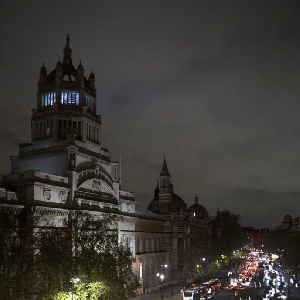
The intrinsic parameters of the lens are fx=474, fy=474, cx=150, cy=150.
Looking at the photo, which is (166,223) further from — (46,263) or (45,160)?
(46,263)

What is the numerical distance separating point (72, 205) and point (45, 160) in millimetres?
10243

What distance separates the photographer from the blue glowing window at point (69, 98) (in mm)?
84438

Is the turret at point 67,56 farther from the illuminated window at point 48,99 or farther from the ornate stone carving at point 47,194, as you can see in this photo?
the ornate stone carving at point 47,194

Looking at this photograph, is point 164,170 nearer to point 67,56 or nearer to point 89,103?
point 89,103

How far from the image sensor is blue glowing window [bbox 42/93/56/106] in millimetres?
84062

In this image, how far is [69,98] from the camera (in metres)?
84.9

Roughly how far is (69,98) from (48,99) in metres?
3.72

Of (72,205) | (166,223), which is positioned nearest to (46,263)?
(72,205)

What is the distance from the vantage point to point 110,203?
279 ft

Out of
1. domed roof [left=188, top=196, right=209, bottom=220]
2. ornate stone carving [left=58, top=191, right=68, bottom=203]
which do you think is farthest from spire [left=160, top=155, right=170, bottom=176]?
ornate stone carving [left=58, top=191, right=68, bottom=203]

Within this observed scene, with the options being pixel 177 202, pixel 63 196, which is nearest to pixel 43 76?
pixel 63 196

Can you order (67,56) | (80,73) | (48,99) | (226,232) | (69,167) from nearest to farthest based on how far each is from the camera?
1. (69,167)
2. (48,99)
3. (80,73)
4. (67,56)
5. (226,232)

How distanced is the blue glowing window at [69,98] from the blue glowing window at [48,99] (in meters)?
1.57

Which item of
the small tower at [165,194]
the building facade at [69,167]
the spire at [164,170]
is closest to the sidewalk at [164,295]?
the building facade at [69,167]
